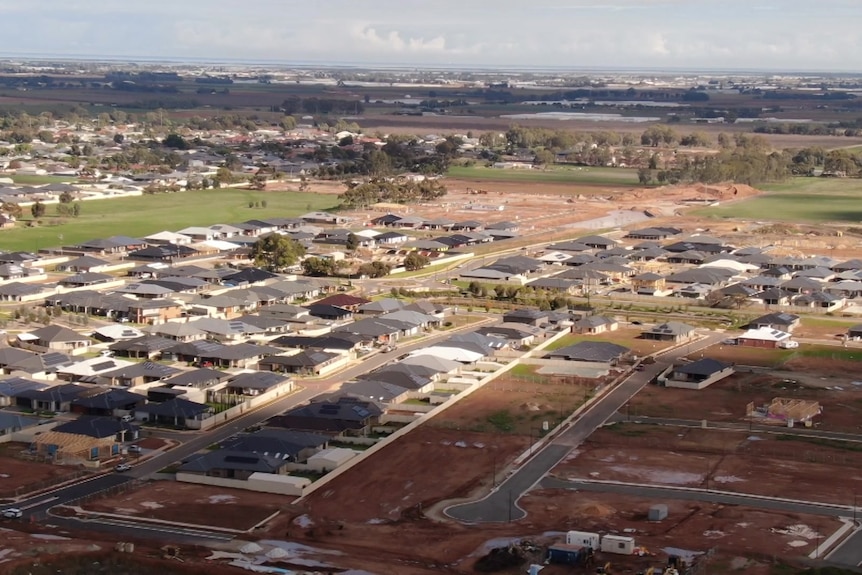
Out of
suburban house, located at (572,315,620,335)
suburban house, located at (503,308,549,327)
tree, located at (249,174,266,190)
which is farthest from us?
tree, located at (249,174,266,190)

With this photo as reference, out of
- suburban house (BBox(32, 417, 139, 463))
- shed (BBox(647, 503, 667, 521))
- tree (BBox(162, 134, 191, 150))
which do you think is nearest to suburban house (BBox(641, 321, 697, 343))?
shed (BBox(647, 503, 667, 521))

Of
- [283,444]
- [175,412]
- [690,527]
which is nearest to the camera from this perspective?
[690,527]

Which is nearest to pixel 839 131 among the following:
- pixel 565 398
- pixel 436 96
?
pixel 436 96

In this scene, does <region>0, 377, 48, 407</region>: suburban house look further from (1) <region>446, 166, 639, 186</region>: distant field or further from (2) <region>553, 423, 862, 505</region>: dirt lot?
(1) <region>446, 166, 639, 186</region>: distant field

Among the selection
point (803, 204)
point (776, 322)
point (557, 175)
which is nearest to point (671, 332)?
point (776, 322)

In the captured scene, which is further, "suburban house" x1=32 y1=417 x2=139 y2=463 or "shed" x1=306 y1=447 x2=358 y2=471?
"suburban house" x1=32 y1=417 x2=139 y2=463

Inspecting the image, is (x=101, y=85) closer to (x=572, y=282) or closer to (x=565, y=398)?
(x=572, y=282)

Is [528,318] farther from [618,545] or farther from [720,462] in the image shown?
[618,545]
